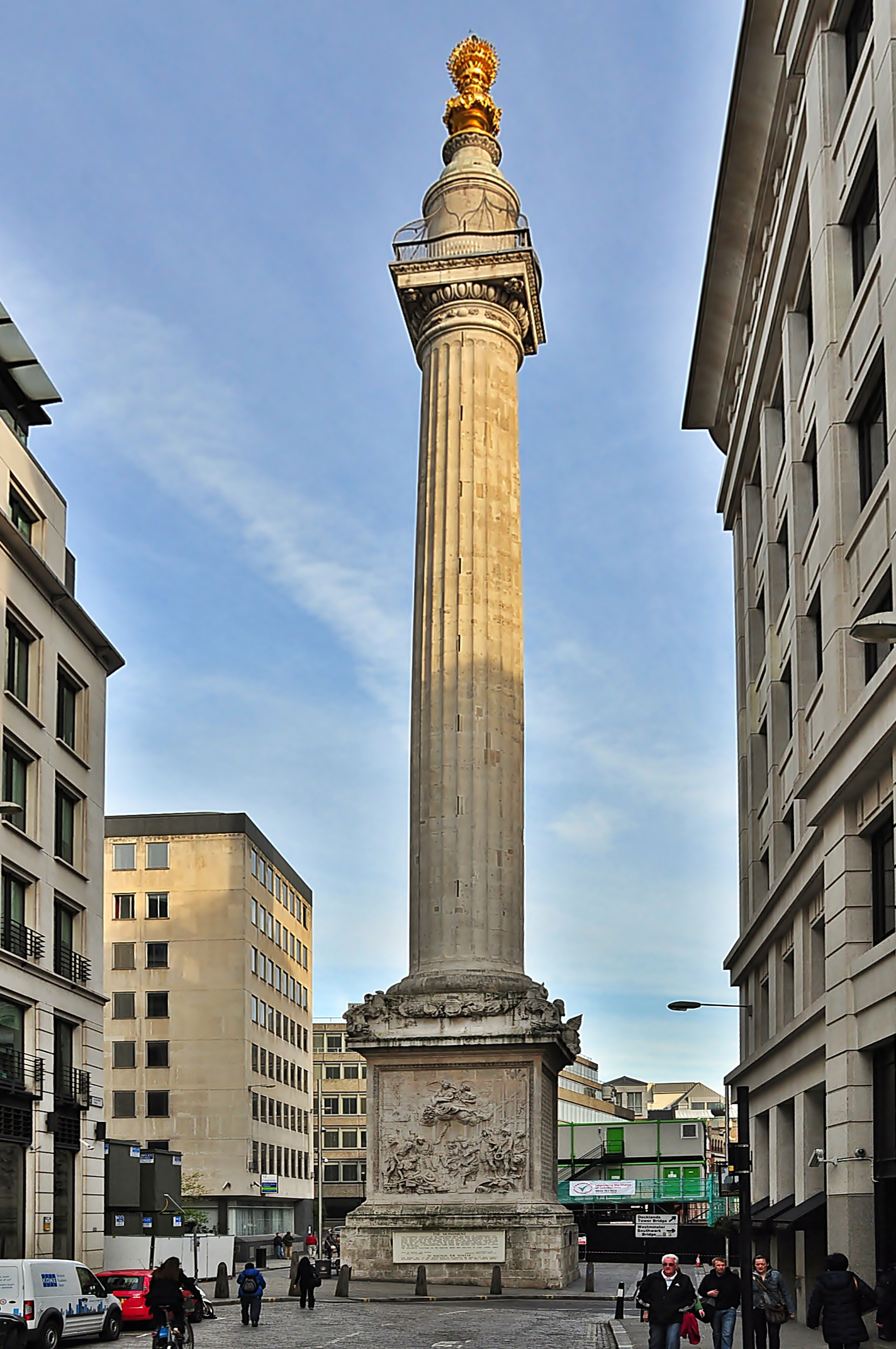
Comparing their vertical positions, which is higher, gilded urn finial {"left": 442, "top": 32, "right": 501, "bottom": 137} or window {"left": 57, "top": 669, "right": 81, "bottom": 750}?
gilded urn finial {"left": 442, "top": 32, "right": 501, "bottom": 137}

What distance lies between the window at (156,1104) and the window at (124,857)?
13391mm

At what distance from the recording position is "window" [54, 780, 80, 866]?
4684 cm

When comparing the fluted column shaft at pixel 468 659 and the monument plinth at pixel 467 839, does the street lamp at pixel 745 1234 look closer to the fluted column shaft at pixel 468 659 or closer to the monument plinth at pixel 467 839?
the monument plinth at pixel 467 839

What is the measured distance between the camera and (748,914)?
145ft

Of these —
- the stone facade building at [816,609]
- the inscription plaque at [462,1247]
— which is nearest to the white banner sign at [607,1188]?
the stone facade building at [816,609]

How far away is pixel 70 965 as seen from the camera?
151 feet

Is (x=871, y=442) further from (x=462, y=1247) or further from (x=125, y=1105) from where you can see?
(x=125, y=1105)

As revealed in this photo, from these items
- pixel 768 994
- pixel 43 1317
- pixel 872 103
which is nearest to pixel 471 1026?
pixel 768 994

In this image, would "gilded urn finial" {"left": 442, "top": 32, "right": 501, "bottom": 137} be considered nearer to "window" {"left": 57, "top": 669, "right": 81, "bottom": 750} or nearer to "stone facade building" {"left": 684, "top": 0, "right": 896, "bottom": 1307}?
"stone facade building" {"left": 684, "top": 0, "right": 896, "bottom": 1307}

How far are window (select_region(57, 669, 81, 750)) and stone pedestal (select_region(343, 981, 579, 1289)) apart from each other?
12055mm

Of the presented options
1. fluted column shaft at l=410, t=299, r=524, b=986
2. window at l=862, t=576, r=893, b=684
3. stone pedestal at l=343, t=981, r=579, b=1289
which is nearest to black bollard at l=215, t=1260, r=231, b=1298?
stone pedestal at l=343, t=981, r=579, b=1289

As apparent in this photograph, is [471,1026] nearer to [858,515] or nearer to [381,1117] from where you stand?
[381,1117]

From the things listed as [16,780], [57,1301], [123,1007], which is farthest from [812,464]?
[123,1007]

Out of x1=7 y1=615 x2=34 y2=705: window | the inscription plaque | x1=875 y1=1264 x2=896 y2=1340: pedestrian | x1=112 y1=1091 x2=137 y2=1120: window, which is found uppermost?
x1=7 y1=615 x2=34 y2=705: window
